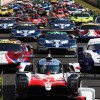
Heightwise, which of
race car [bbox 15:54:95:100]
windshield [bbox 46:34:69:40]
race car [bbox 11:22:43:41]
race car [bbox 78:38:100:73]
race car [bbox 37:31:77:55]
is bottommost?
race car [bbox 11:22:43:41]

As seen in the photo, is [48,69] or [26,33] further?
[26,33]

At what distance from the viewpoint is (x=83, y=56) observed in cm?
1942

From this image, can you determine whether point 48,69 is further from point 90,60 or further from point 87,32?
point 87,32

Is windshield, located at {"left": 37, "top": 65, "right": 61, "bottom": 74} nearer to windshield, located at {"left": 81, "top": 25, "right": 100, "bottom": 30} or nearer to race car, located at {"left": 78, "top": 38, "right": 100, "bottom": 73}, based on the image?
race car, located at {"left": 78, "top": 38, "right": 100, "bottom": 73}

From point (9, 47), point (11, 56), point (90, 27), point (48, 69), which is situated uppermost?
point (48, 69)

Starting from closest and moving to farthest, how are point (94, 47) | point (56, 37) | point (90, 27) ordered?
point (94, 47)
point (56, 37)
point (90, 27)

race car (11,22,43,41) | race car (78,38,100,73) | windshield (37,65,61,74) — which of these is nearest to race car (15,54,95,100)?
windshield (37,65,61,74)

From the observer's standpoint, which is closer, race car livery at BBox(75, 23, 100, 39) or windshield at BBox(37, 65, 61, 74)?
windshield at BBox(37, 65, 61, 74)

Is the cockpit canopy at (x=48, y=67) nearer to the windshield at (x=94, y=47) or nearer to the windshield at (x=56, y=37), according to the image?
the windshield at (x=94, y=47)

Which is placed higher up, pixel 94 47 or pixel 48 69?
pixel 48 69

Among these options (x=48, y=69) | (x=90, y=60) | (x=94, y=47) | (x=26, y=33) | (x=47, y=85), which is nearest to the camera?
(x=47, y=85)

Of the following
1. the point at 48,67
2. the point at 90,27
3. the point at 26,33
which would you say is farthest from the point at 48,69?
the point at 90,27

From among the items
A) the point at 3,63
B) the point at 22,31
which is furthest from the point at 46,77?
the point at 22,31

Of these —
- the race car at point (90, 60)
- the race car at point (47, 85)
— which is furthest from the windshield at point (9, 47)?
the race car at point (47, 85)
